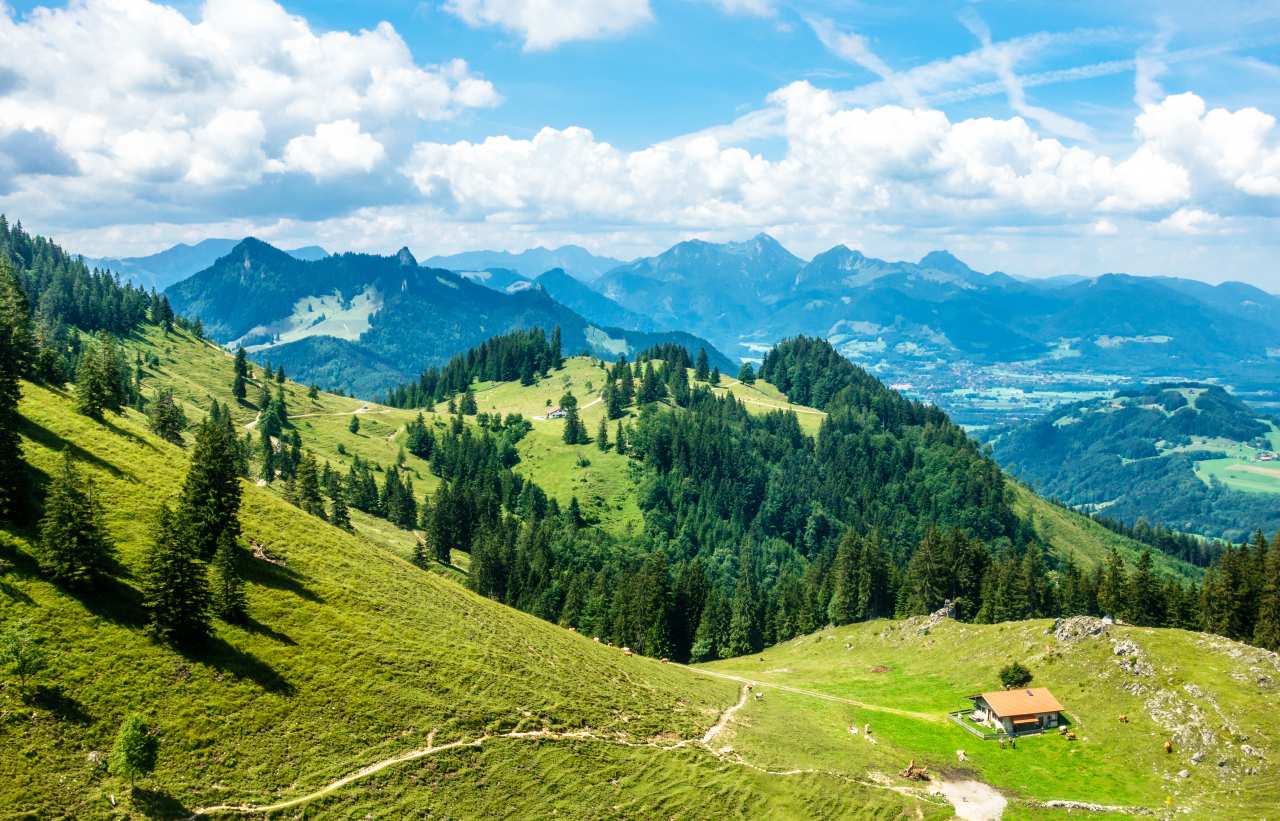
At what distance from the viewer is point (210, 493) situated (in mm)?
73188

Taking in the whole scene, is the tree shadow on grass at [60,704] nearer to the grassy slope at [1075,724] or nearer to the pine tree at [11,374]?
the pine tree at [11,374]

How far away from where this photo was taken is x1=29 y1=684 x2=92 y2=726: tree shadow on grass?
49562 mm

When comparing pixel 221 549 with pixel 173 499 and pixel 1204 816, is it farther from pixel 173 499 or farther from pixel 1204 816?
pixel 1204 816

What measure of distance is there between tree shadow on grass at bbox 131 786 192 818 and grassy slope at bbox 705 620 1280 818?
45915 millimetres

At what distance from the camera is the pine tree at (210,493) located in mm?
70562

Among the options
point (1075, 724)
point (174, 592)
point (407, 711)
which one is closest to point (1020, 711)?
point (1075, 724)

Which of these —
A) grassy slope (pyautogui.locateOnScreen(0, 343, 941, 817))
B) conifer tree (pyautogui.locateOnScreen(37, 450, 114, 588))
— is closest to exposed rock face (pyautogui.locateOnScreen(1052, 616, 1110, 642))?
grassy slope (pyautogui.locateOnScreen(0, 343, 941, 817))

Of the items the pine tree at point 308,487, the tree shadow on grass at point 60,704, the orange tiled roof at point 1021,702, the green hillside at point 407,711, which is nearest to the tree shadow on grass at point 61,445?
the green hillside at point 407,711

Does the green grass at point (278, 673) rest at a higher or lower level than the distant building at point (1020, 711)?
higher

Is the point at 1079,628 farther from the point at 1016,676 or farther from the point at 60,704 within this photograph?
the point at 60,704

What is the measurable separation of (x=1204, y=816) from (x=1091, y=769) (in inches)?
401

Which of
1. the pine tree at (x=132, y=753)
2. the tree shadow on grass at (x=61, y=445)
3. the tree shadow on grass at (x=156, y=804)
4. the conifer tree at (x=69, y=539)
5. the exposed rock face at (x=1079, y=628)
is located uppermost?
the tree shadow on grass at (x=61, y=445)

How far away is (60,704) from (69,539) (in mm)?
14375

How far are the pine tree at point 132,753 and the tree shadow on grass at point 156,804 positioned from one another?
939 mm
